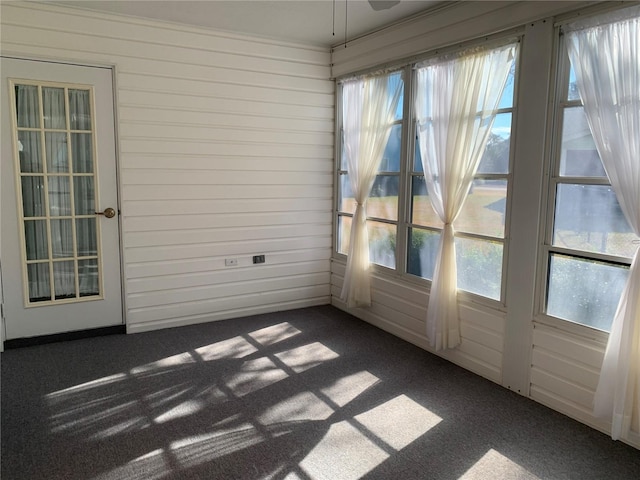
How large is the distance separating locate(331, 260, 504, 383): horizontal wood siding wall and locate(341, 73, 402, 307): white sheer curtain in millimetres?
189

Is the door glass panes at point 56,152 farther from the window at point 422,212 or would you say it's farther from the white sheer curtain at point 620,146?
the white sheer curtain at point 620,146

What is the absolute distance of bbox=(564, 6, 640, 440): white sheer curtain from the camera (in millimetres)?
2629

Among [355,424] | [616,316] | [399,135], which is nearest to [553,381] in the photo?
[616,316]

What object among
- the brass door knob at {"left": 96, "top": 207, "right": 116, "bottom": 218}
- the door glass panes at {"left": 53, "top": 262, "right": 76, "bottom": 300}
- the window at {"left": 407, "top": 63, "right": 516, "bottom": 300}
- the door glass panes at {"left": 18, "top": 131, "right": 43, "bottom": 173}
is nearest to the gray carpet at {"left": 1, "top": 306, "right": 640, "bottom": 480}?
the door glass panes at {"left": 53, "top": 262, "right": 76, "bottom": 300}

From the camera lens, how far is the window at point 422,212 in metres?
3.50

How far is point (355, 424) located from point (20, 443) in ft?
6.22

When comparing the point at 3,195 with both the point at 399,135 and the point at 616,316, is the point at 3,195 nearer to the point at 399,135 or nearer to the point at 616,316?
the point at 399,135

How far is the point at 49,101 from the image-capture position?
4043 millimetres

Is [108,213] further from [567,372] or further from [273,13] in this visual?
[567,372]

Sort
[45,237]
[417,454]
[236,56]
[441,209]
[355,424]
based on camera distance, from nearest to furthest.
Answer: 1. [417,454]
2. [355,424]
3. [441,209]
4. [45,237]
5. [236,56]

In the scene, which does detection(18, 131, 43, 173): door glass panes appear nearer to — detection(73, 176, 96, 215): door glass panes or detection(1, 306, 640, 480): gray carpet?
detection(73, 176, 96, 215): door glass panes

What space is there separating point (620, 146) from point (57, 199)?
420cm

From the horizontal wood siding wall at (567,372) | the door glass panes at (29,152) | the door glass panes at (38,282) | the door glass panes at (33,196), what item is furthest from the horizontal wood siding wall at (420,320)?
the door glass panes at (29,152)

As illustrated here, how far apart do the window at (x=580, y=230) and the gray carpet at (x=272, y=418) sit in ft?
2.49
